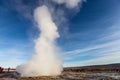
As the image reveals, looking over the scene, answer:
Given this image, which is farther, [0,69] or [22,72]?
[0,69]

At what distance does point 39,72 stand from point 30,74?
94.4 inches

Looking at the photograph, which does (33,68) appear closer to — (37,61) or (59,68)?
(37,61)

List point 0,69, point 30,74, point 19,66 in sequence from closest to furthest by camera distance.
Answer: point 30,74
point 19,66
point 0,69

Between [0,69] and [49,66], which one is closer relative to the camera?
[49,66]

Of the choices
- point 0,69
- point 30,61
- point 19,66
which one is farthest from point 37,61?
point 0,69

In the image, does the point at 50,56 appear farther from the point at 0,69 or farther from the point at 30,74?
the point at 0,69

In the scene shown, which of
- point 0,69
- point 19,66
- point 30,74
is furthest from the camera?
point 0,69

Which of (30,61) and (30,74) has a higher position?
(30,61)

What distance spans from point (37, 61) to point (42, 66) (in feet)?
5.69

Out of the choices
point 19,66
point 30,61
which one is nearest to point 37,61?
point 30,61

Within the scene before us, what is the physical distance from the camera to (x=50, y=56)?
49125mm

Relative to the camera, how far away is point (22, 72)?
1786 inches

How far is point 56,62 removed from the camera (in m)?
50.1

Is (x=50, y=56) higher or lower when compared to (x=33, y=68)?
higher
